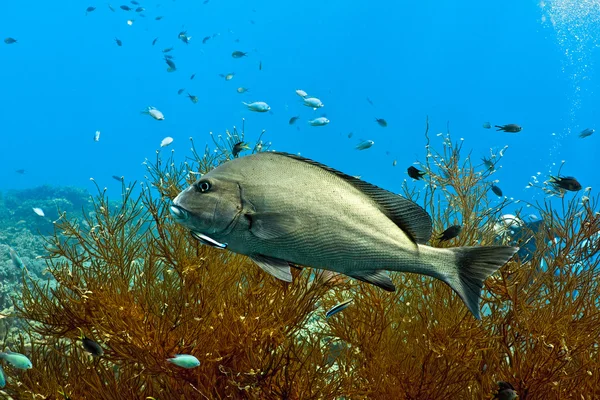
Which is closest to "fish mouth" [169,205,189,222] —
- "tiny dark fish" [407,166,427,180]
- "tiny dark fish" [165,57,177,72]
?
"tiny dark fish" [407,166,427,180]

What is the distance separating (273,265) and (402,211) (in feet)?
2.11

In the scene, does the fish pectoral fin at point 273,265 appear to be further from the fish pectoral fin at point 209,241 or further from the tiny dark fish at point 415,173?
the tiny dark fish at point 415,173

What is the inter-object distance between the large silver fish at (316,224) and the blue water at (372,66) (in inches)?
3689

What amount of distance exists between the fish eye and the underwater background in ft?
5.49

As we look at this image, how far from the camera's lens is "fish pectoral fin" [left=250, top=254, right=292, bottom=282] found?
189 centimetres

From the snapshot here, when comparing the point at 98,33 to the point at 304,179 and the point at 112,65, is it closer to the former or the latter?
the point at 112,65

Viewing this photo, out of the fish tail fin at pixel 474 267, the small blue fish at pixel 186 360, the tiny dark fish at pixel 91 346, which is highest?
the fish tail fin at pixel 474 267

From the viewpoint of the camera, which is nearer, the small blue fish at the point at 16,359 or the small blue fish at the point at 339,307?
the small blue fish at the point at 339,307

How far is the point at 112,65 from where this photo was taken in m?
153

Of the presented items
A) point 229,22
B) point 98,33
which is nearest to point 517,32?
point 229,22

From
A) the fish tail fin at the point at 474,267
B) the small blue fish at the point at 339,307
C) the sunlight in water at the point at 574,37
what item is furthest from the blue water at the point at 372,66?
the fish tail fin at the point at 474,267

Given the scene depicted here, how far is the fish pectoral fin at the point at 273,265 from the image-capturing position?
1.89 meters

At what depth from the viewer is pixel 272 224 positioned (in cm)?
189

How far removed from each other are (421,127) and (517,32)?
108 ft
